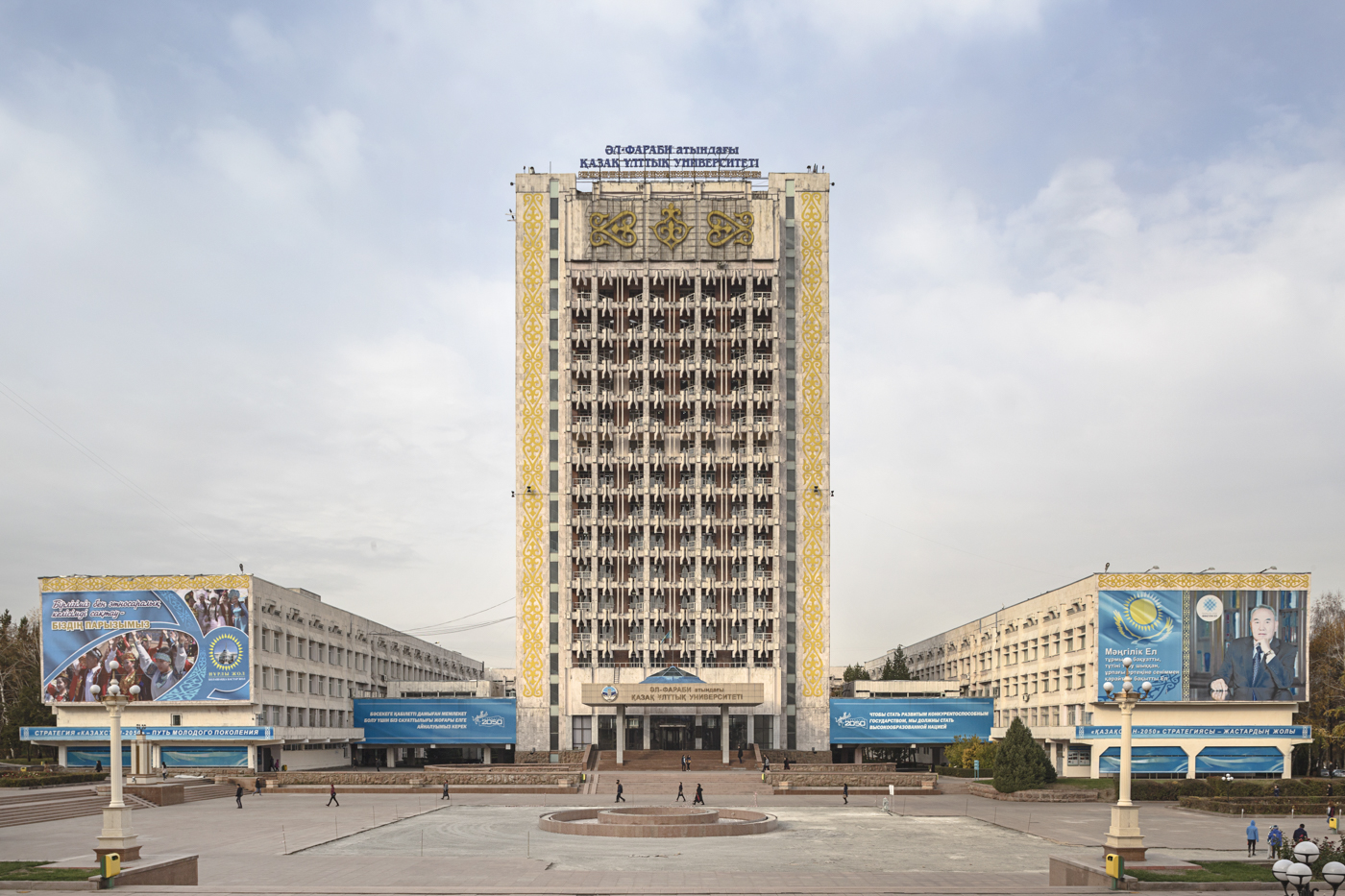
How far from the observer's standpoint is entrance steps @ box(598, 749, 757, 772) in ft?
295

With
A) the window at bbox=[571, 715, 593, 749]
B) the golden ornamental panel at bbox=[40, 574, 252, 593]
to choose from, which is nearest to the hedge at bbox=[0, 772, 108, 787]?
the golden ornamental panel at bbox=[40, 574, 252, 593]

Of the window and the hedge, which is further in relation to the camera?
the window

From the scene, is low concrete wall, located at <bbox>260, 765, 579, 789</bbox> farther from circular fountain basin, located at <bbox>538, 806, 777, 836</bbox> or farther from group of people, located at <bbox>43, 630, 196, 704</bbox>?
circular fountain basin, located at <bbox>538, 806, 777, 836</bbox>

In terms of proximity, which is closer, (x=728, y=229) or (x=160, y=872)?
(x=160, y=872)

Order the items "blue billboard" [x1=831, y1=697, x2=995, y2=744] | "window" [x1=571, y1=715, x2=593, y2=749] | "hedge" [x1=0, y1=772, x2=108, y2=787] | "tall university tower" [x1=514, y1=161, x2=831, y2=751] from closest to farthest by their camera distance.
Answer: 1. "hedge" [x1=0, y1=772, x2=108, y2=787]
2. "blue billboard" [x1=831, y1=697, x2=995, y2=744]
3. "window" [x1=571, y1=715, x2=593, y2=749]
4. "tall university tower" [x1=514, y1=161, x2=831, y2=751]

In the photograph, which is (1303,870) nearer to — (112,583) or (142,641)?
(142,641)

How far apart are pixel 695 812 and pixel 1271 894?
25493 millimetres

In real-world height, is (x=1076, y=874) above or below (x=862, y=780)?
above

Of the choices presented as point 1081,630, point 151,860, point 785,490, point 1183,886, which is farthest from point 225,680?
point 1183,886

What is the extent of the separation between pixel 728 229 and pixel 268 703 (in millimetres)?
55500

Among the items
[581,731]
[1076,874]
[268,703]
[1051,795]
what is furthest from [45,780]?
[1076,874]

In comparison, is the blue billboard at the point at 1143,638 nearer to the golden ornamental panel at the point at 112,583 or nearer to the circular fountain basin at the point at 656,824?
the circular fountain basin at the point at 656,824

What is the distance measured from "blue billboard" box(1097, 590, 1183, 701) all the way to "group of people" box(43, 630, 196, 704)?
221 feet

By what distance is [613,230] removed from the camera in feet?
350
